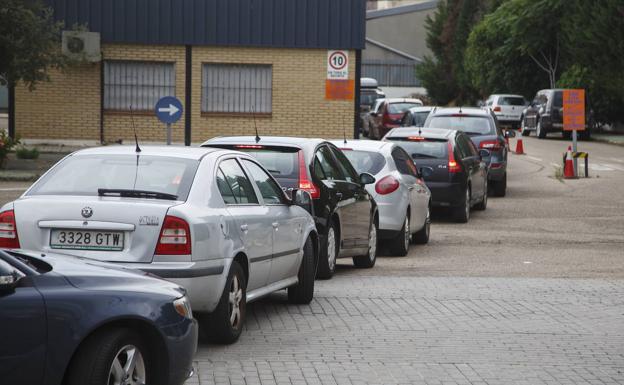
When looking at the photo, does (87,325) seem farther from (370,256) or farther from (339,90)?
(339,90)

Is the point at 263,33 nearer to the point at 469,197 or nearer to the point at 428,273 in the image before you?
the point at 469,197

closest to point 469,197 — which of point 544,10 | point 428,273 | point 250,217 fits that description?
point 428,273

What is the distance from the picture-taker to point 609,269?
1445 centimetres

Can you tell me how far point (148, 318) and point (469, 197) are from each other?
48.9 feet

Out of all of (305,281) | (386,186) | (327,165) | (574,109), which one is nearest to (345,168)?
(327,165)

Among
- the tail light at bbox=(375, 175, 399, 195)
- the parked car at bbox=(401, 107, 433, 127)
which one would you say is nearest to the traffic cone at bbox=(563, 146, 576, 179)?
the parked car at bbox=(401, 107, 433, 127)

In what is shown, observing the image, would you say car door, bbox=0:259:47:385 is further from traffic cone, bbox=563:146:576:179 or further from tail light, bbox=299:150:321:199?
traffic cone, bbox=563:146:576:179

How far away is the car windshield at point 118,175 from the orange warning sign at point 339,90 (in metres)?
23.5

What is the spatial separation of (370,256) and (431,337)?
4940mm

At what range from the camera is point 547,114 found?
157ft

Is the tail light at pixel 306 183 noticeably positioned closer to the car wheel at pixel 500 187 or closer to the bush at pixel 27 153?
the car wheel at pixel 500 187

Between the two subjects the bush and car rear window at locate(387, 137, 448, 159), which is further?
the bush

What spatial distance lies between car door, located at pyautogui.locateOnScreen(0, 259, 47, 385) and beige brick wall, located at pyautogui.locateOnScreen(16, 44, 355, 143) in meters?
26.6

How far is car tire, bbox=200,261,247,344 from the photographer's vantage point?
8617 millimetres
